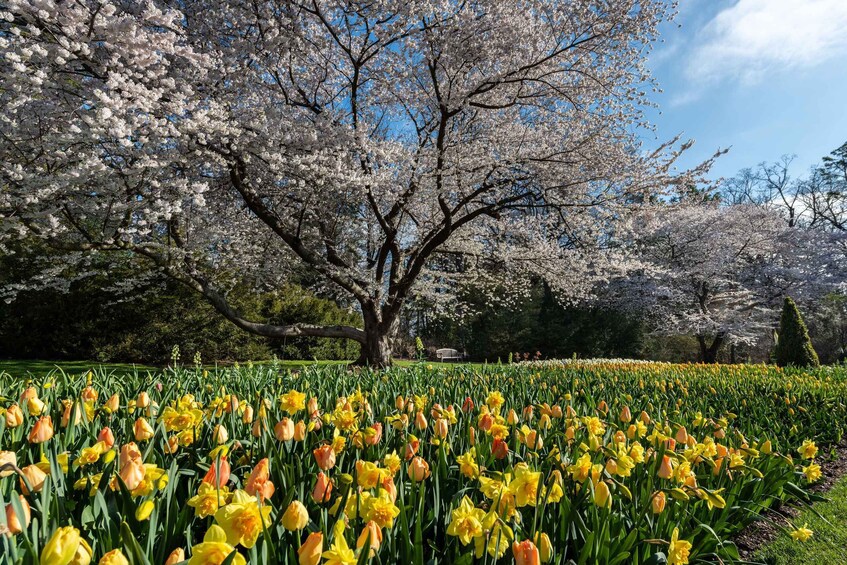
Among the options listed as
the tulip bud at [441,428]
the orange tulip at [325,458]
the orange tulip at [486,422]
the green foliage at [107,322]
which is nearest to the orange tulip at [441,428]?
the tulip bud at [441,428]

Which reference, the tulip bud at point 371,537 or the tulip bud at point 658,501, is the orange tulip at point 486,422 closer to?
the tulip bud at point 658,501

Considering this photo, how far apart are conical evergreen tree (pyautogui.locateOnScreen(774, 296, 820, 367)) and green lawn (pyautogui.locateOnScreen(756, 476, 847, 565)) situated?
985 cm

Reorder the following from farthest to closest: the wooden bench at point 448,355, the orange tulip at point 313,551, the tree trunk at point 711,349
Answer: the tree trunk at point 711,349 → the wooden bench at point 448,355 → the orange tulip at point 313,551

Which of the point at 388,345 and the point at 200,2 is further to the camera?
the point at 388,345

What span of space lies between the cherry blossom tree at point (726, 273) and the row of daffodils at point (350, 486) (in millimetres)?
17167

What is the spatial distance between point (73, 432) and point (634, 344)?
20656mm

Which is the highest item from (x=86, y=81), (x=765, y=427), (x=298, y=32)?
(x=298, y=32)

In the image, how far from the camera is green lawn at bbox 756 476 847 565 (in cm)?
245

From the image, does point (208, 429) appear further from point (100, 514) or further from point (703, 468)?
point (703, 468)

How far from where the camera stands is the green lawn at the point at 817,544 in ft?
8.02

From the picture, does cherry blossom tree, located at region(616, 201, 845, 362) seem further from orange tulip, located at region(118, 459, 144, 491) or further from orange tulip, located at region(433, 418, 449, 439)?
orange tulip, located at region(118, 459, 144, 491)

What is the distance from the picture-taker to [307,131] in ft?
23.3

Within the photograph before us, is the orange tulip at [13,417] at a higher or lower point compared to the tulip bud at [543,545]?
higher

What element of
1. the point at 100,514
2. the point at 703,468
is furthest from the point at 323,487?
the point at 703,468
